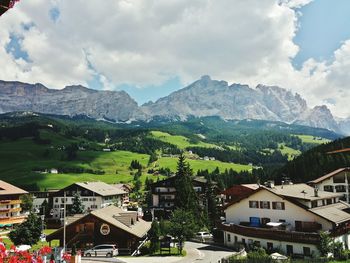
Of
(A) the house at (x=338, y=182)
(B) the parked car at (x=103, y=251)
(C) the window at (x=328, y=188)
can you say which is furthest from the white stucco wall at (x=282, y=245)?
(C) the window at (x=328, y=188)

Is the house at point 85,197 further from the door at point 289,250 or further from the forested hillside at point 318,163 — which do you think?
the door at point 289,250

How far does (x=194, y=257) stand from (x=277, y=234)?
1306 cm

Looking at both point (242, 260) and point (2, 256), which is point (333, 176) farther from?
point (2, 256)

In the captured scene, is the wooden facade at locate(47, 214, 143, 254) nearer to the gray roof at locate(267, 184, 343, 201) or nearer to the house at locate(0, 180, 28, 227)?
the gray roof at locate(267, 184, 343, 201)

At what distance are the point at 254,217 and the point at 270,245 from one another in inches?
378

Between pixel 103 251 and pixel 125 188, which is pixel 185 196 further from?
pixel 125 188

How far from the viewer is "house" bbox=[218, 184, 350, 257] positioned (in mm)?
53531

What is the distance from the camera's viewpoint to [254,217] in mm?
66062

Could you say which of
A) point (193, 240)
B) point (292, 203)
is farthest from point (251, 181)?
point (292, 203)

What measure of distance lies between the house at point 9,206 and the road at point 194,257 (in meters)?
56.0

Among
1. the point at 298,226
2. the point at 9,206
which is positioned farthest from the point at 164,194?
the point at 298,226

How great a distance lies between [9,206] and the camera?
101 m

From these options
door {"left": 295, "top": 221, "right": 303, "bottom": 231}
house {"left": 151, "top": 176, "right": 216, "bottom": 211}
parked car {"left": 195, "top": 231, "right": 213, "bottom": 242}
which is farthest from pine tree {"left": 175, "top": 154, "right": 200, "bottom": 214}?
house {"left": 151, "top": 176, "right": 216, "bottom": 211}

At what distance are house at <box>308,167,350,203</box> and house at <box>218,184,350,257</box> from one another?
2036 centimetres
